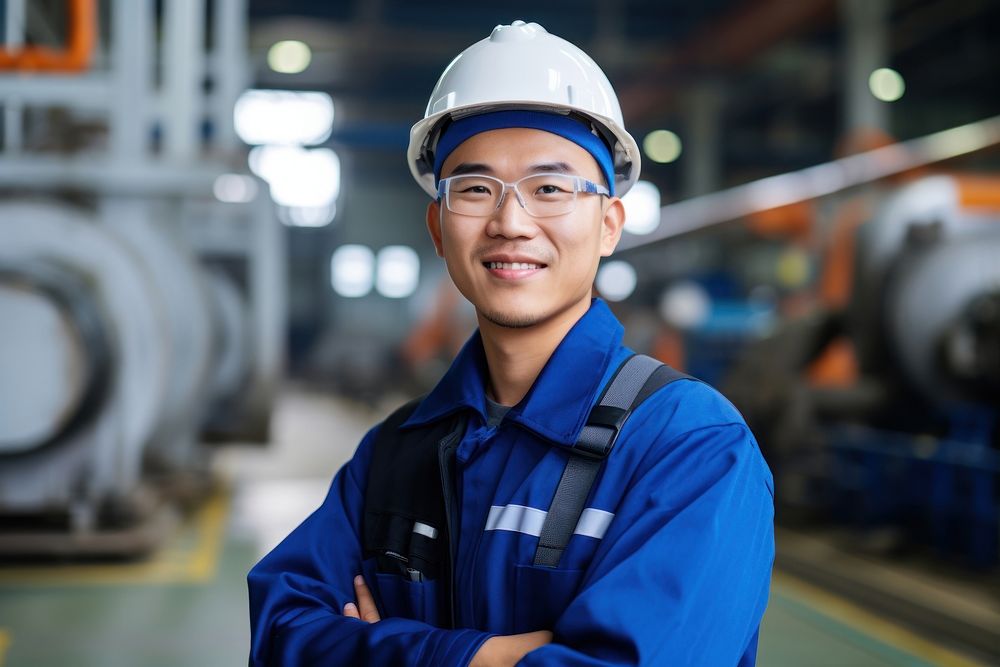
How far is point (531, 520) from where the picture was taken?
52.6 inches

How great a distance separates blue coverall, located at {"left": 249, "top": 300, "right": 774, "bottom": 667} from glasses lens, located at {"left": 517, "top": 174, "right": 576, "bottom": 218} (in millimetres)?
174

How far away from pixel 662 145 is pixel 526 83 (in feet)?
Result: 69.2

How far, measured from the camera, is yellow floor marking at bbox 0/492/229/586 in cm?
540

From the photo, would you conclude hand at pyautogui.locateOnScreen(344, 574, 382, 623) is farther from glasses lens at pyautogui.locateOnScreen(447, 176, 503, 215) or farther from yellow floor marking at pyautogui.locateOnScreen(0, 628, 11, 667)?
yellow floor marking at pyautogui.locateOnScreen(0, 628, 11, 667)

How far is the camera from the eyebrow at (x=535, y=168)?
143 cm

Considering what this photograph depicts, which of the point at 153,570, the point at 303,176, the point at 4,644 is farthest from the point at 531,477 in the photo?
the point at 303,176

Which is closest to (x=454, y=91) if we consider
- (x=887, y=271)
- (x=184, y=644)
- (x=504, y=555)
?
(x=504, y=555)

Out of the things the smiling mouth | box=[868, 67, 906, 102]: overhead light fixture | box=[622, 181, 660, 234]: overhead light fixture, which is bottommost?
the smiling mouth

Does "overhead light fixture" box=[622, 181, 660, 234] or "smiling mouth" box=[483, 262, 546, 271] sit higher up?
"overhead light fixture" box=[622, 181, 660, 234]

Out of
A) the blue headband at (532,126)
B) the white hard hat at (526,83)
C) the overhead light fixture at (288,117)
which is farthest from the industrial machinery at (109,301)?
the overhead light fixture at (288,117)

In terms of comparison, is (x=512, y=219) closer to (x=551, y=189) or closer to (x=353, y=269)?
(x=551, y=189)

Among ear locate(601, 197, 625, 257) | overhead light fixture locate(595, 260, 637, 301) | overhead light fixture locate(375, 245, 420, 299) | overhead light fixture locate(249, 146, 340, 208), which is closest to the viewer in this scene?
ear locate(601, 197, 625, 257)

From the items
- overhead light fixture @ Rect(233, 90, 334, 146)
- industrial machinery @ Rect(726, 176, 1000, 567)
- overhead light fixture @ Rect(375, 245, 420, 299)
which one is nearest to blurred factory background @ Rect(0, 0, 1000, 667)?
industrial machinery @ Rect(726, 176, 1000, 567)

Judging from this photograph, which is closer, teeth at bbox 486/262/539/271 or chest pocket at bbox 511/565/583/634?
chest pocket at bbox 511/565/583/634
